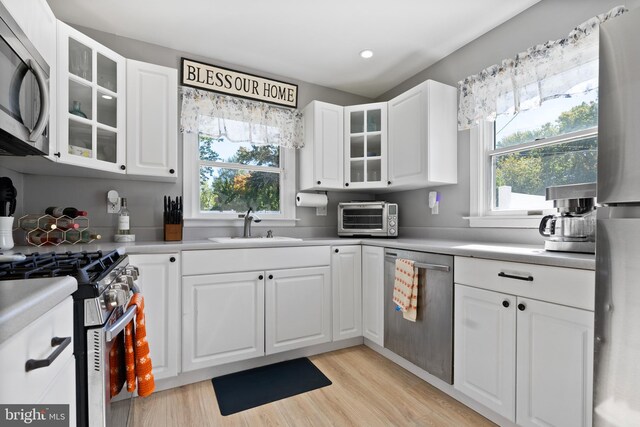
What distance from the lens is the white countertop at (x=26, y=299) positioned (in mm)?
505

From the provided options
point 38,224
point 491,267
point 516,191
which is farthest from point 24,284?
point 516,191

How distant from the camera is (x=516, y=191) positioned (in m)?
2.14

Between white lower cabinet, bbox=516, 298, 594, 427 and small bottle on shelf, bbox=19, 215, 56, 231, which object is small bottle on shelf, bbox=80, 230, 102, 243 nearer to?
small bottle on shelf, bbox=19, 215, 56, 231

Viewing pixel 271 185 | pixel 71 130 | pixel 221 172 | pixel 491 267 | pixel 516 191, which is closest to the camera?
pixel 491 267

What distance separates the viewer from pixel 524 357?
142cm

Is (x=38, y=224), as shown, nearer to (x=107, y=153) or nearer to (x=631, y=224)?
(x=107, y=153)

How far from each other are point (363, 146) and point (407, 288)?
1.45 meters

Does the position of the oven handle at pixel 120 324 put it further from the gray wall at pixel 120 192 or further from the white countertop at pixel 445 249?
the gray wall at pixel 120 192

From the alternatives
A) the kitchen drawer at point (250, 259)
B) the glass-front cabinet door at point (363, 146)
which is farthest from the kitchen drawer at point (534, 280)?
the glass-front cabinet door at point (363, 146)

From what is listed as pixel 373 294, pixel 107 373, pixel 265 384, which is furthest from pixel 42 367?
pixel 373 294

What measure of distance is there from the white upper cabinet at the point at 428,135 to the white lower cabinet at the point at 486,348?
3.38ft

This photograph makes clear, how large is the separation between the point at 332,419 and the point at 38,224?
2125 mm

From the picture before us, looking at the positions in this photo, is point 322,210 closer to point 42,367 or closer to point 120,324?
point 120,324

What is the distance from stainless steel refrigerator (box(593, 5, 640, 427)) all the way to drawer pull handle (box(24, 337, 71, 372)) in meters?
1.54
